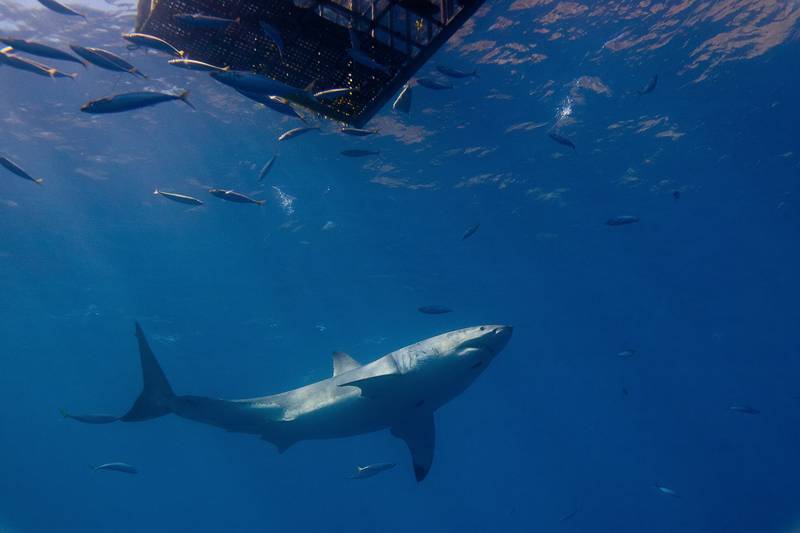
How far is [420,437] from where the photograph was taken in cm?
845

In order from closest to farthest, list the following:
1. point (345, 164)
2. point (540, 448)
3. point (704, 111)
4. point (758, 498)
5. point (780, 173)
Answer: point (704, 111)
point (345, 164)
point (780, 173)
point (758, 498)
point (540, 448)

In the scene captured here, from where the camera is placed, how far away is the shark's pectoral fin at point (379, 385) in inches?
275

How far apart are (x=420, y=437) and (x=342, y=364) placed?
2.07m

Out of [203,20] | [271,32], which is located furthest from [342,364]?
[203,20]

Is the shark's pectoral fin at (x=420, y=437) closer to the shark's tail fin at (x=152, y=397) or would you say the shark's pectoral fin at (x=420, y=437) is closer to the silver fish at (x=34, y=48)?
the shark's tail fin at (x=152, y=397)

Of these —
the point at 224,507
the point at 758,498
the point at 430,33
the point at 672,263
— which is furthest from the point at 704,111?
the point at 224,507

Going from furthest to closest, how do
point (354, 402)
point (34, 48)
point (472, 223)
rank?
point (472, 223) → point (354, 402) → point (34, 48)

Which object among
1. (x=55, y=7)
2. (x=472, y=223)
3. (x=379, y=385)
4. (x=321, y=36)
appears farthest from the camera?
(x=472, y=223)

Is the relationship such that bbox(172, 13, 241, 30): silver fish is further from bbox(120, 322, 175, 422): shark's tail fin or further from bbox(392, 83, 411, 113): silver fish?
bbox(120, 322, 175, 422): shark's tail fin

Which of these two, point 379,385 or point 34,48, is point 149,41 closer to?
point 34,48

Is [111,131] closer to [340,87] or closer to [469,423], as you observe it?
[340,87]

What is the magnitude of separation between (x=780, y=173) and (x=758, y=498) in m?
62.4

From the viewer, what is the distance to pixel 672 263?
82.7 ft

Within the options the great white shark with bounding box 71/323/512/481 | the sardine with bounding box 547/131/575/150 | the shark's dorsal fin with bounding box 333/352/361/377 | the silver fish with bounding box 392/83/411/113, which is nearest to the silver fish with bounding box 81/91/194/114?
the silver fish with bounding box 392/83/411/113
